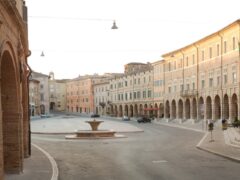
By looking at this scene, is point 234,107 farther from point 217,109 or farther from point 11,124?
point 11,124

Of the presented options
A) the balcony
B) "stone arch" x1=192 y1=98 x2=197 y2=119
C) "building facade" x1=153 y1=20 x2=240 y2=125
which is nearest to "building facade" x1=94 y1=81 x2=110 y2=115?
"building facade" x1=153 y1=20 x2=240 y2=125

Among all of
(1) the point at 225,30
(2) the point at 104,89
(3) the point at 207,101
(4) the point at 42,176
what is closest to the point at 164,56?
(3) the point at 207,101

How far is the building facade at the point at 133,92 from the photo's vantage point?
100 metres

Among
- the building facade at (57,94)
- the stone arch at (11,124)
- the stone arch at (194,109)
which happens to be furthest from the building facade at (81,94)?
the stone arch at (11,124)

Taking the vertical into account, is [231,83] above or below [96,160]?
above

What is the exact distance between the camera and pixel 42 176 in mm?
15930

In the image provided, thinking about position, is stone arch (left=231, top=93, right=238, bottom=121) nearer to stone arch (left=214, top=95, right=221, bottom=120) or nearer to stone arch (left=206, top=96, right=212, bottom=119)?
stone arch (left=214, top=95, right=221, bottom=120)

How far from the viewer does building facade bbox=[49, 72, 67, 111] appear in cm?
16612

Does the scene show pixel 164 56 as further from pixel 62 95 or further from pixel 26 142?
pixel 62 95

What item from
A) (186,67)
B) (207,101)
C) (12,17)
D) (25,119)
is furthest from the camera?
(186,67)

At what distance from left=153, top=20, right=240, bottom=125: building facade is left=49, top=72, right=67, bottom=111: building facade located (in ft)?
267

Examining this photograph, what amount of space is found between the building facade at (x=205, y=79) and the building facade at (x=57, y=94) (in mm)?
81312

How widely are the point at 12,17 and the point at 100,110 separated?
12596 cm

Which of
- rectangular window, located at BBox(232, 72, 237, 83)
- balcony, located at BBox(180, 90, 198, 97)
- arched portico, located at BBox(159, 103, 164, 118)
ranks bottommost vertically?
arched portico, located at BBox(159, 103, 164, 118)
